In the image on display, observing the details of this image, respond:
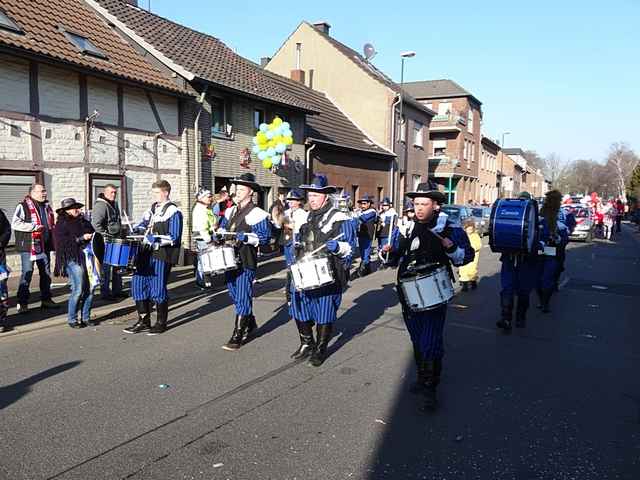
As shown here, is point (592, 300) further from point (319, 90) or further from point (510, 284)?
point (319, 90)

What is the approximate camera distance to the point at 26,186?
9.87 meters

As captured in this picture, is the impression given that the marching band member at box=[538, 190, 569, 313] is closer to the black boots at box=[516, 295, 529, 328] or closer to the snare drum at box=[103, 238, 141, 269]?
the black boots at box=[516, 295, 529, 328]

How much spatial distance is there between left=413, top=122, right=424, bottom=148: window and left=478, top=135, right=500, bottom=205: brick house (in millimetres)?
16015

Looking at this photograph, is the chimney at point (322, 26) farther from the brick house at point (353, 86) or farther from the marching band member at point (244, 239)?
the marching band member at point (244, 239)

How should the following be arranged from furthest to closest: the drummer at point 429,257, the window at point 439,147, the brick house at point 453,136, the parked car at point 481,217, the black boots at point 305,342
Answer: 1. the window at point 439,147
2. the brick house at point 453,136
3. the parked car at point 481,217
4. the black boots at point 305,342
5. the drummer at point 429,257

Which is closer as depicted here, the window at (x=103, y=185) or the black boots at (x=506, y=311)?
the black boots at (x=506, y=311)

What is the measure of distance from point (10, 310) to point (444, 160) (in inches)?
1427

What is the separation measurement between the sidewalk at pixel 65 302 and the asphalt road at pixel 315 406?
40cm

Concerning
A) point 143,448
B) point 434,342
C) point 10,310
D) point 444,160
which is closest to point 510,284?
point 434,342

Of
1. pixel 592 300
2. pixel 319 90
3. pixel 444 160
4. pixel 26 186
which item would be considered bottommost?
pixel 592 300

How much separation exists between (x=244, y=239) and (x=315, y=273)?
1.04 m

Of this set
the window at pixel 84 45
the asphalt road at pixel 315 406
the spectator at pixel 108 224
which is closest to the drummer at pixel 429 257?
the asphalt road at pixel 315 406

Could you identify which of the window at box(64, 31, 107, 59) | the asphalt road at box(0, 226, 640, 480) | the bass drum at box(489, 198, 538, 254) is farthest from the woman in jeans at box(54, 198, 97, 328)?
the window at box(64, 31, 107, 59)

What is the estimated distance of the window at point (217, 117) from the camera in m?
14.7
